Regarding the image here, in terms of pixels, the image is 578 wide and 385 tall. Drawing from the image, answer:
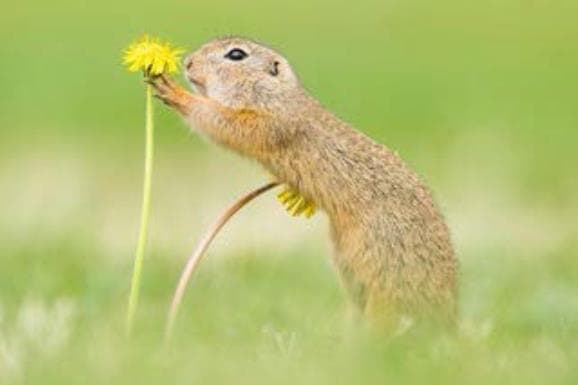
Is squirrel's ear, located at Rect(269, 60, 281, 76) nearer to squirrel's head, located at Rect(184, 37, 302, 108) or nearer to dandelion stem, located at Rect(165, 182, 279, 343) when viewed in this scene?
squirrel's head, located at Rect(184, 37, 302, 108)

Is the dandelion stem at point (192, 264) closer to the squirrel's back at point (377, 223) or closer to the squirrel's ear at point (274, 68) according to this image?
the squirrel's back at point (377, 223)

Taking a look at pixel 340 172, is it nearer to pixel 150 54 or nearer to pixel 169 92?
pixel 169 92

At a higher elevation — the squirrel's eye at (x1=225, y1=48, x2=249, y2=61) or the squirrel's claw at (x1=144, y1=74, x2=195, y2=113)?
the squirrel's eye at (x1=225, y1=48, x2=249, y2=61)

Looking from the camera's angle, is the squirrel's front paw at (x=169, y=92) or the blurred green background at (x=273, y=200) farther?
the squirrel's front paw at (x=169, y=92)

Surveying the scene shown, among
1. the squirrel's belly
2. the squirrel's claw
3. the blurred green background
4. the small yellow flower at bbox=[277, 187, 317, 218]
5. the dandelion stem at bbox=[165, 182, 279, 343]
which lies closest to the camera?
the blurred green background

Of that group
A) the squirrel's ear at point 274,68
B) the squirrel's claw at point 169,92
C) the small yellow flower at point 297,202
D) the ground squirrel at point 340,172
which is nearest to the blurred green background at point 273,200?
the ground squirrel at point 340,172

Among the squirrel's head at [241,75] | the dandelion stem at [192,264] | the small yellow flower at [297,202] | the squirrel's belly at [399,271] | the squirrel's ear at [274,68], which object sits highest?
the squirrel's ear at [274,68]

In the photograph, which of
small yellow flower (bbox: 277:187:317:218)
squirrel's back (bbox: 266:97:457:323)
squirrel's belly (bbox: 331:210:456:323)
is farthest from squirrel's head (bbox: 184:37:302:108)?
squirrel's belly (bbox: 331:210:456:323)
